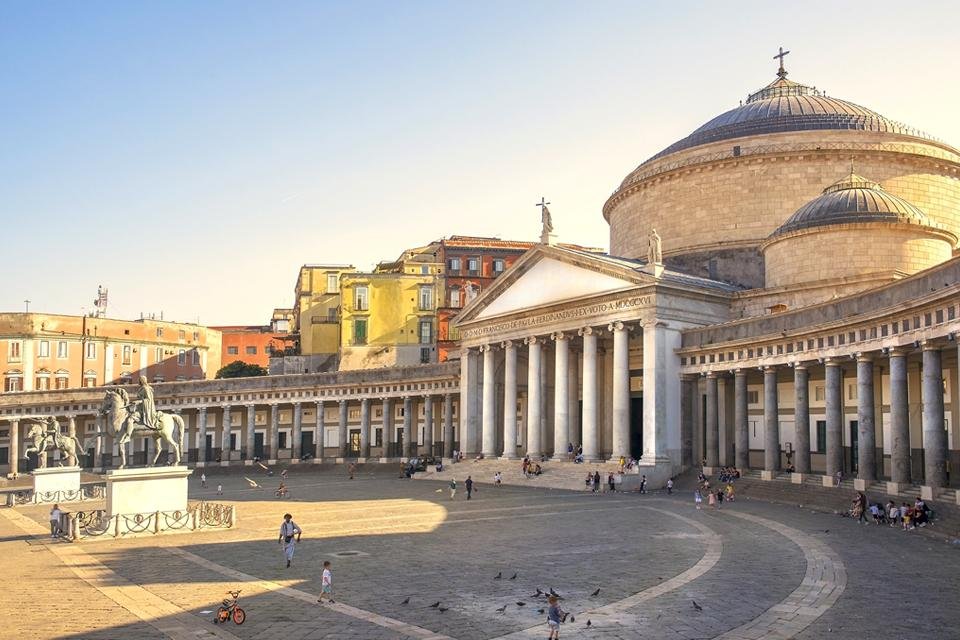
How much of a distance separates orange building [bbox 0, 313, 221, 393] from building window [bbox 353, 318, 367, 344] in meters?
22.2

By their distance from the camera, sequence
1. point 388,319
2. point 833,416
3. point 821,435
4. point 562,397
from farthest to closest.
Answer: point 388,319, point 562,397, point 821,435, point 833,416

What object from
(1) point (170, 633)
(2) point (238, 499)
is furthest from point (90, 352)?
(1) point (170, 633)

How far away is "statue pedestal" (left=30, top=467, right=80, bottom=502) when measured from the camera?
140ft

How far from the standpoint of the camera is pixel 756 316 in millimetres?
44719

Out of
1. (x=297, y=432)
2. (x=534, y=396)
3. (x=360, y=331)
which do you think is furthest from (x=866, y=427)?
(x=360, y=331)

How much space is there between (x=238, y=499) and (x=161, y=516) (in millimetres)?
13414

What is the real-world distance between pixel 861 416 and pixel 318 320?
194 feet

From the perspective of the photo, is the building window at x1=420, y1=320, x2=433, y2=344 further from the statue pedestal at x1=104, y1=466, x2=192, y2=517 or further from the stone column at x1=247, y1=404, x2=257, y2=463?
the statue pedestal at x1=104, y1=466, x2=192, y2=517

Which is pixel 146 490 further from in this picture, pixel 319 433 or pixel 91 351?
pixel 91 351

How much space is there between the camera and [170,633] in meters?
15.2

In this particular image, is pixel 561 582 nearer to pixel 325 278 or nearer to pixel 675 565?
pixel 675 565

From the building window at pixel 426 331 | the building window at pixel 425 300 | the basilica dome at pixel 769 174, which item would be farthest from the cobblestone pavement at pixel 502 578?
the building window at pixel 425 300

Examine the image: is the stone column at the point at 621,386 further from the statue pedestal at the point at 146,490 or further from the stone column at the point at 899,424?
the statue pedestal at the point at 146,490

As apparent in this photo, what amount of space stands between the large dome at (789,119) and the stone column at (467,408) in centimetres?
1935
